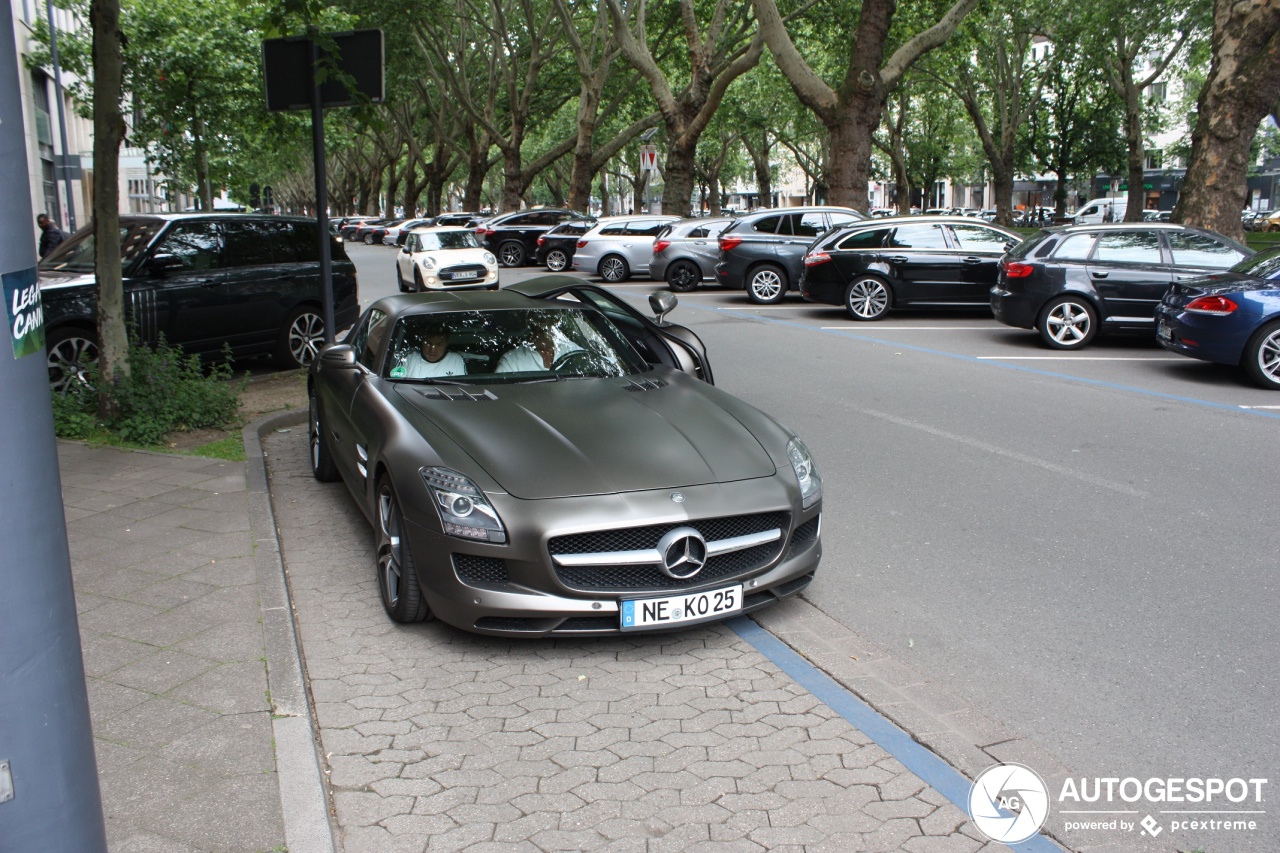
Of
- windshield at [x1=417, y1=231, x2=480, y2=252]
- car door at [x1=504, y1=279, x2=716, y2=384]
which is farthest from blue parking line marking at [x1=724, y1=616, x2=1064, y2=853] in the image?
windshield at [x1=417, y1=231, x2=480, y2=252]

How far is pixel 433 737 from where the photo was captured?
12.7 ft

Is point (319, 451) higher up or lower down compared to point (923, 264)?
lower down

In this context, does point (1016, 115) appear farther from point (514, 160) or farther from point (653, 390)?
point (653, 390)

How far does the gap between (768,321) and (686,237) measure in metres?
6.52

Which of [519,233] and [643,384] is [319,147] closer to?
[643,384]

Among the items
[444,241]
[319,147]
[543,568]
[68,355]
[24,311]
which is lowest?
[543,568]

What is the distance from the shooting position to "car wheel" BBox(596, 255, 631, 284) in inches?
1046

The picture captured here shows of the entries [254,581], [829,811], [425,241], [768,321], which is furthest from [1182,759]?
[425,241]

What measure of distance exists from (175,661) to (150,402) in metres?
4.91

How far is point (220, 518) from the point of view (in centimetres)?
640

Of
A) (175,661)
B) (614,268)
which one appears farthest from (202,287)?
(614,268)

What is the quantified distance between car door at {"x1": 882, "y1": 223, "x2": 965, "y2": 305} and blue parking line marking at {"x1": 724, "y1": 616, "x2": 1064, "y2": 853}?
1276 cm

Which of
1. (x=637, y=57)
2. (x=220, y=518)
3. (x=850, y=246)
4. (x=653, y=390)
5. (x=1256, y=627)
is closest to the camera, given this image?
(x=1256, y=627)

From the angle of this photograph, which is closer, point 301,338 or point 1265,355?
point 1265,355
